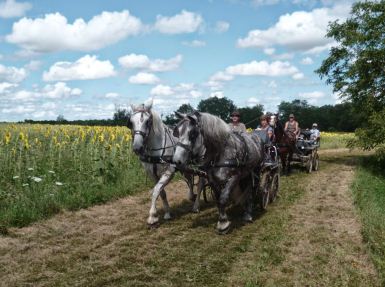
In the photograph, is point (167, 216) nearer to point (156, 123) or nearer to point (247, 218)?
→ point (247, 218)

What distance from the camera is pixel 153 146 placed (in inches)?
335

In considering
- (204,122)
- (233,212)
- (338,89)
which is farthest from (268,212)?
(338,89)

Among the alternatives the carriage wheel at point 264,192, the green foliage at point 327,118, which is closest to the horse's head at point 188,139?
the carriage wheel at point 264,192

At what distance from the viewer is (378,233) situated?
755cm

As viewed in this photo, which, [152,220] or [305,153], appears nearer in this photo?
[152,220]

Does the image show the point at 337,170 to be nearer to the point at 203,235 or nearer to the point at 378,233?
the point at 378,233

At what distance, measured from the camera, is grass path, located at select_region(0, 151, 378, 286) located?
5.64 meters

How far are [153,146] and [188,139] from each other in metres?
1.54

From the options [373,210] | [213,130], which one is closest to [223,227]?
[213,130]

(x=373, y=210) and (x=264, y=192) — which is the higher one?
(x=264, y=192)

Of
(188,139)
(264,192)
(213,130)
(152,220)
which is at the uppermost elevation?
(213,130)

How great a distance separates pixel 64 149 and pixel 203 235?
7214 mm

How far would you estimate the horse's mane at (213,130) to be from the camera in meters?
7.38

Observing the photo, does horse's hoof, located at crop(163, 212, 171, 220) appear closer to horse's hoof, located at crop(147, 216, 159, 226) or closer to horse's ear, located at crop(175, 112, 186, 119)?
horse's hoof, located at crop(147, 216, 159, 226)
